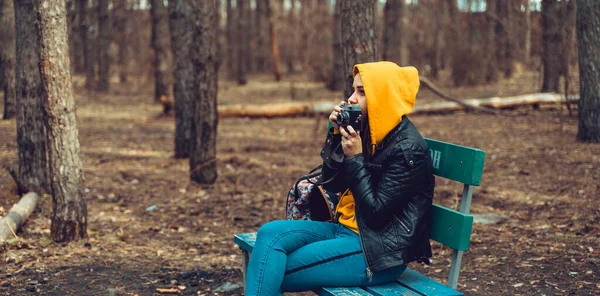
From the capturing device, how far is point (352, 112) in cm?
328

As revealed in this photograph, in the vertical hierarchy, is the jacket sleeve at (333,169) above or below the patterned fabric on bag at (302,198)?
above

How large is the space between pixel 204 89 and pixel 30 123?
1843mm

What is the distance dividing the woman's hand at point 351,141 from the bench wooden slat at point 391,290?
0.66 m

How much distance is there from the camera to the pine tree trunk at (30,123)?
6.68 metres

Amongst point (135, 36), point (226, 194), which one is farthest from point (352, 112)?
point (135, 36)

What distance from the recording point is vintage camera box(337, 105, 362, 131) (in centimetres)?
328

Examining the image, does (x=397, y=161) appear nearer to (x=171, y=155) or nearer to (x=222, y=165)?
(x=222, y=165)

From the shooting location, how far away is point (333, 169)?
342 cm

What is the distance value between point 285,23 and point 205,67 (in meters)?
24.4

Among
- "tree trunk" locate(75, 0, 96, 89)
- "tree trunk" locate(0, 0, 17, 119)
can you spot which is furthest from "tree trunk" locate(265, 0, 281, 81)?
"tree trunk" locate(0, 0, 17, 119)

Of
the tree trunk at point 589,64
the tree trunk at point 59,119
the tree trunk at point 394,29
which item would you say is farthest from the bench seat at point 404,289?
the tree trunk at point 394,29

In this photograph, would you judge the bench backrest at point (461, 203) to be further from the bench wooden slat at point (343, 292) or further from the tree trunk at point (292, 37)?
the tree trunk at point (292, 37)

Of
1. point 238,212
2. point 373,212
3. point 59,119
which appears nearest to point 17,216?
point 59,119

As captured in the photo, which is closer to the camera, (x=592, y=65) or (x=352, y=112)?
(x=352, y=112)
